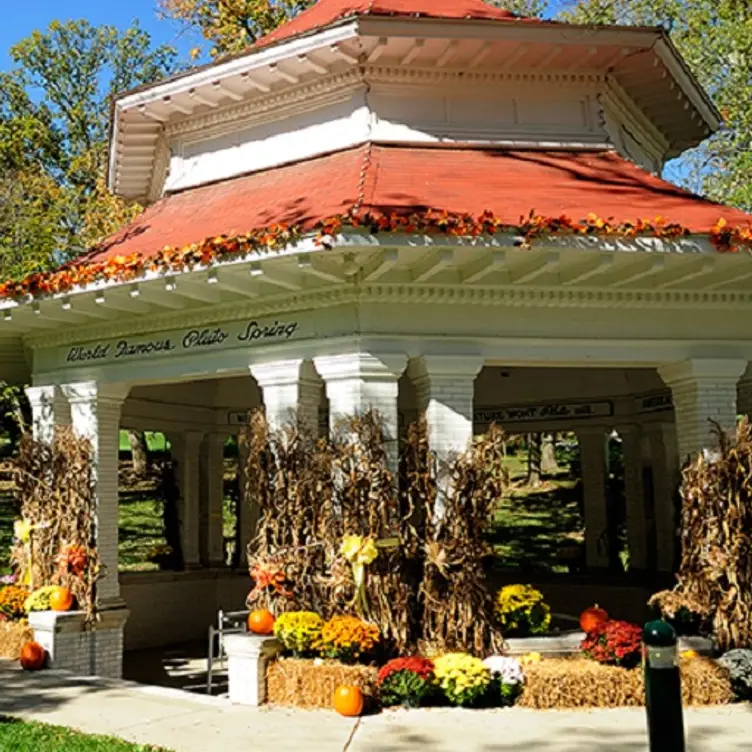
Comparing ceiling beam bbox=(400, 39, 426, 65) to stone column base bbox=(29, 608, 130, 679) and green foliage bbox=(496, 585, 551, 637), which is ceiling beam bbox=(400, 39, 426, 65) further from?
stone column base bbox=(29, 608, 130, 679)

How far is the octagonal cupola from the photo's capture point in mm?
11797

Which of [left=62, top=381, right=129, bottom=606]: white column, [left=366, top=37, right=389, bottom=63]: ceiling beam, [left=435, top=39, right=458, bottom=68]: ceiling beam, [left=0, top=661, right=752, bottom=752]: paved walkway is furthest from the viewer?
[left=62, top=381, right=129, bottom=606]: white column

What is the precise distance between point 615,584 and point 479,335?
739cm

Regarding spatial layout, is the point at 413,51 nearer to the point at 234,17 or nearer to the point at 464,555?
the point at 464,555

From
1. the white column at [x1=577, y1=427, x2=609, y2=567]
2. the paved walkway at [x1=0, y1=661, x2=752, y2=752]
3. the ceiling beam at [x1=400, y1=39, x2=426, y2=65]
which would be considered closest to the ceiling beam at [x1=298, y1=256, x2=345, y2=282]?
the ceiling beam at [x1=400, y1=39, x2=426, y2=65]

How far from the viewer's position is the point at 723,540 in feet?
32.8

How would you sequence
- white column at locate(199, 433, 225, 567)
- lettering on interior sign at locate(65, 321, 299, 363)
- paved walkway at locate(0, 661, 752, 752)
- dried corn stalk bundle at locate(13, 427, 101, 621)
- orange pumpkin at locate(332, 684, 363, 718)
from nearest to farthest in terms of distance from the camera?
paved walkway at locate(0, 661, 752, 752), orange pumpkin at locate(332, 684, 363, 718), lettering on interior sign at locate(65, 321, 299, 363), dried corn stalk bundle at locate(13, 427, 101, 621), white column at locate(199, 433, 225, 567)

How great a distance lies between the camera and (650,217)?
33.4 feet

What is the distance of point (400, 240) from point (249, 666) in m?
4.44

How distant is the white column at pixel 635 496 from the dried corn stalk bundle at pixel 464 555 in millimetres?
7780

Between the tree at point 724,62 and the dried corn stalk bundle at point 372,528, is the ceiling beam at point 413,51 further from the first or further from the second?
the tree at point 724,62

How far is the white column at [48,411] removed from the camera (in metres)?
13.0

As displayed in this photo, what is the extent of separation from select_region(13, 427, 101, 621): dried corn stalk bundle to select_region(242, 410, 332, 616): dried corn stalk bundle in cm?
307

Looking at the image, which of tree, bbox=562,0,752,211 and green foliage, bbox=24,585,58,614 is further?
tree, bbox=562,0,752,211
